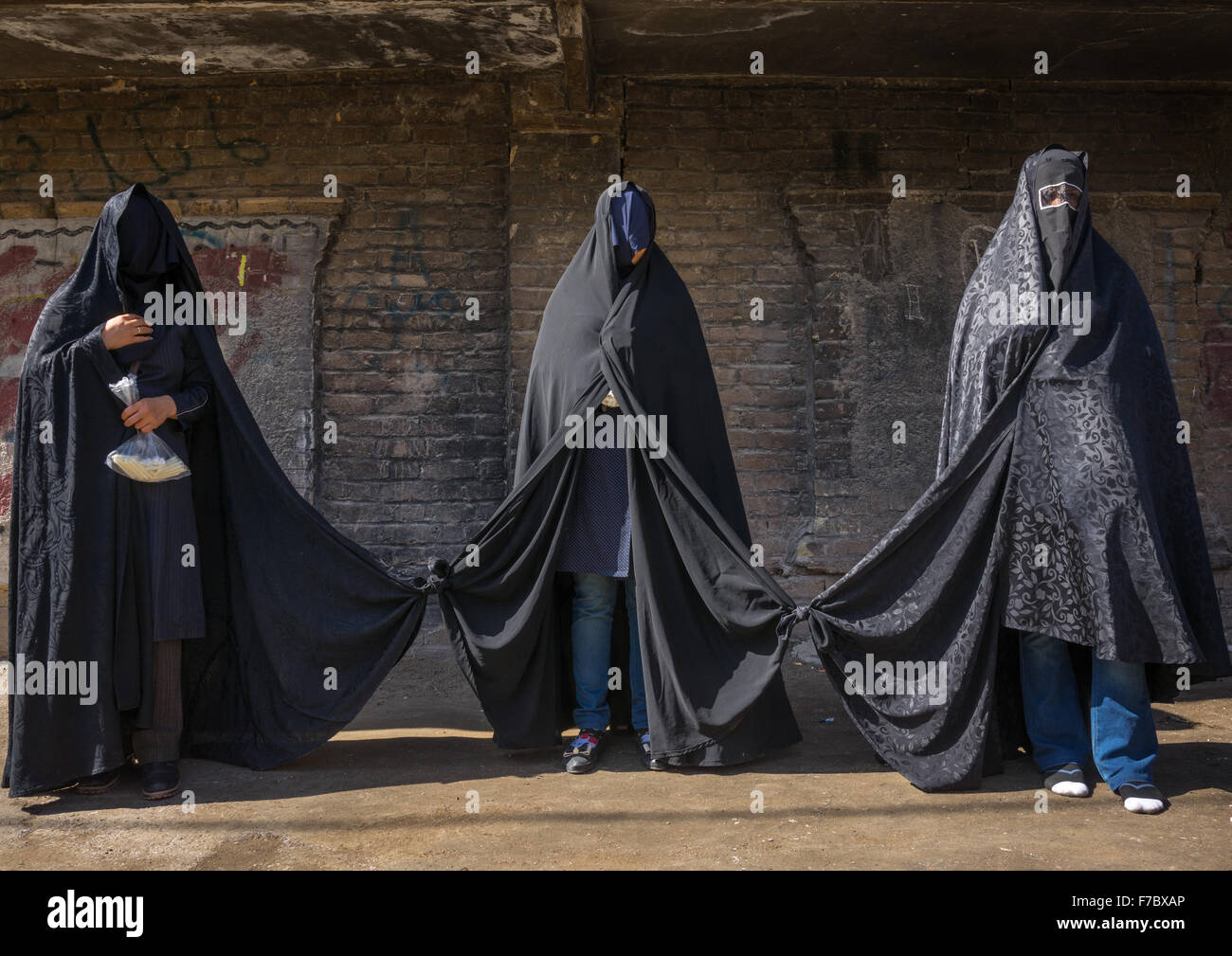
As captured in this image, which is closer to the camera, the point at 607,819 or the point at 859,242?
the point at 607,819

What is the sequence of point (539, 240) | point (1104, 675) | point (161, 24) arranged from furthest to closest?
point (539, 240)
point (161, 24)
point (1104, 675)

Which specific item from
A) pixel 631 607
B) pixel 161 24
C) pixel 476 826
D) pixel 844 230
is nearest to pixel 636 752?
pixel 631 607

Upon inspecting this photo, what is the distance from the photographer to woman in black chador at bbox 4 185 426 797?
3637mm

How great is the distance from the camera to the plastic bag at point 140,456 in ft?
12.1

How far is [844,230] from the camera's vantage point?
19.1ft

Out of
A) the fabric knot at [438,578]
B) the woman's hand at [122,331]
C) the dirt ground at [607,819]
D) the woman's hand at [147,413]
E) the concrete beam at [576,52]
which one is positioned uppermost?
the concrete beam at [576,52]

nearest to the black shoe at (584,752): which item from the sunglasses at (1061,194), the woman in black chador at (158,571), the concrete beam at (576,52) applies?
the woman in black chador at (158,571)

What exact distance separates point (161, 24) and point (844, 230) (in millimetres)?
3514

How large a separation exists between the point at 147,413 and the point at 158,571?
1.77 ft

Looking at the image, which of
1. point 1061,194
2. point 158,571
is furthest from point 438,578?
point 1061,194

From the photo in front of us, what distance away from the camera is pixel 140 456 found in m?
3.71

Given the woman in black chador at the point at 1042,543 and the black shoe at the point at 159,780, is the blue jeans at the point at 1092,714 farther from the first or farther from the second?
the black shoe at the point at 159,780

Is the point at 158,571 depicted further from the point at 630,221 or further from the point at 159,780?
the point at 630,221

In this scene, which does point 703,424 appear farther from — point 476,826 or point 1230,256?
point 1230,256
